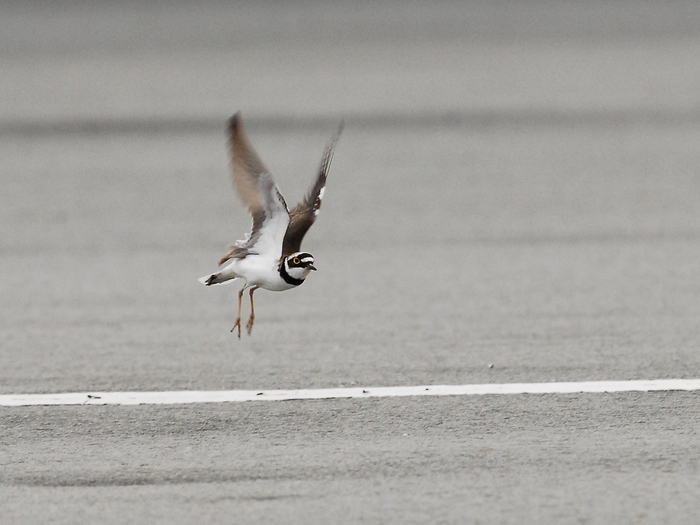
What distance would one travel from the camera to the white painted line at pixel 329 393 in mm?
6227

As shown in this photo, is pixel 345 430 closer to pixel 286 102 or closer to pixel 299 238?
pixel 299 238

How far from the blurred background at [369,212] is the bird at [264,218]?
67cm

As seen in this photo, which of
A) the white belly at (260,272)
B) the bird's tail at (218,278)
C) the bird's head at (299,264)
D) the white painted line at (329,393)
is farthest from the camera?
the bird's tail at (218,278)

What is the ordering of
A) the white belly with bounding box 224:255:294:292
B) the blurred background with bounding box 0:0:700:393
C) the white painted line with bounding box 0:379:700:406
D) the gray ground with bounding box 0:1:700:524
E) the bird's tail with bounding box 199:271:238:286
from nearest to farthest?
1. the gray ground with bounding box 0:1:700:524
2. the white belly with bounding box 224:255:294:292
3. the white painted line with bounding box 0:379:700:406
4. the bird's tail with bounding box 199:271:238:286
5. the blurred background with bounding box 0:0:700:393

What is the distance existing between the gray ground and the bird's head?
0.67 m

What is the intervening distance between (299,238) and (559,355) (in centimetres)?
172

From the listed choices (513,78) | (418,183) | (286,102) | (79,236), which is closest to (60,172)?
(79,236)

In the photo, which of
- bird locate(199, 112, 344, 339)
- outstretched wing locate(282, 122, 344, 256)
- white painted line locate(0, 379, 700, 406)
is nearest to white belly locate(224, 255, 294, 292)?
bird locate(199, 112, 344, 339)

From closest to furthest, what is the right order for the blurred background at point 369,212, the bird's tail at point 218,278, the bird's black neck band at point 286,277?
the bird's black neck band at point 286,277
the bird's tail at point 218,278
the blurred background at point 369,212

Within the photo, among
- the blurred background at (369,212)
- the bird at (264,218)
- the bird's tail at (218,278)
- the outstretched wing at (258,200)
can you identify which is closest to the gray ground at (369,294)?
the blurred background at (369,212)

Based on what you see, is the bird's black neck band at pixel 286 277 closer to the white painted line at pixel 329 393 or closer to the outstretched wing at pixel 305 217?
the outstretched wing at pixel 305 217

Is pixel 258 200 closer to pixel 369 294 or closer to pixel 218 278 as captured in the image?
pixel 218 278

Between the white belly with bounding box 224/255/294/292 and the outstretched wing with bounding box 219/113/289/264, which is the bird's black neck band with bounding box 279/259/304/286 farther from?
the outstretched wing with bounding box 219/113/289/264

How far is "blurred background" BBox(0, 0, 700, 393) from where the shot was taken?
709 centimetres
